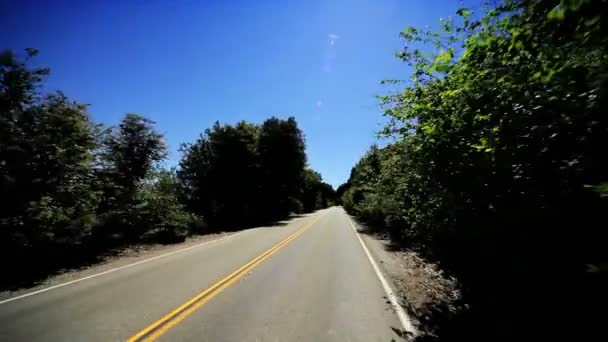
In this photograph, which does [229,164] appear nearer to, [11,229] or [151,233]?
[151,233]

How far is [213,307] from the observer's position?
16.6 feet

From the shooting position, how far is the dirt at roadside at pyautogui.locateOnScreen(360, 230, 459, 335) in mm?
4988

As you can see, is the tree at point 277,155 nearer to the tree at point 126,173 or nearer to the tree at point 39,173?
the tree at point 126,173

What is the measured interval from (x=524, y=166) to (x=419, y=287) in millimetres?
4785

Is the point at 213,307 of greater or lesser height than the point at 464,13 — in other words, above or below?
below

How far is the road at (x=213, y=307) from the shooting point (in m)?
4.11

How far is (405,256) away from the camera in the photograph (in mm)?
11070

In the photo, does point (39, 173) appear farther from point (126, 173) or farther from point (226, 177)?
point (226, 177)

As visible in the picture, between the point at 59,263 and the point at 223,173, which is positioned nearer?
the point at 59,263

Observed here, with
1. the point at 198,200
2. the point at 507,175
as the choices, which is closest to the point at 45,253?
Result: the point at 507,175

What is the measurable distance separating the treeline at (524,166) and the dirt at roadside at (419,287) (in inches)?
8.9

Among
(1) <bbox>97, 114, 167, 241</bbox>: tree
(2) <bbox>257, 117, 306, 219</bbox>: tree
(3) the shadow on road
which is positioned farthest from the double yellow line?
(2) <bbox>257, 117, 306, 219</bbox>: tree

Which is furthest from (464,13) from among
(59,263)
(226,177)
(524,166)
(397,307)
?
(226,177)

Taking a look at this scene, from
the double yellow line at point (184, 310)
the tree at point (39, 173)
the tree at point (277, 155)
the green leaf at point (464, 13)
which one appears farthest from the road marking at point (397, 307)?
the tree at point (277, 155)
